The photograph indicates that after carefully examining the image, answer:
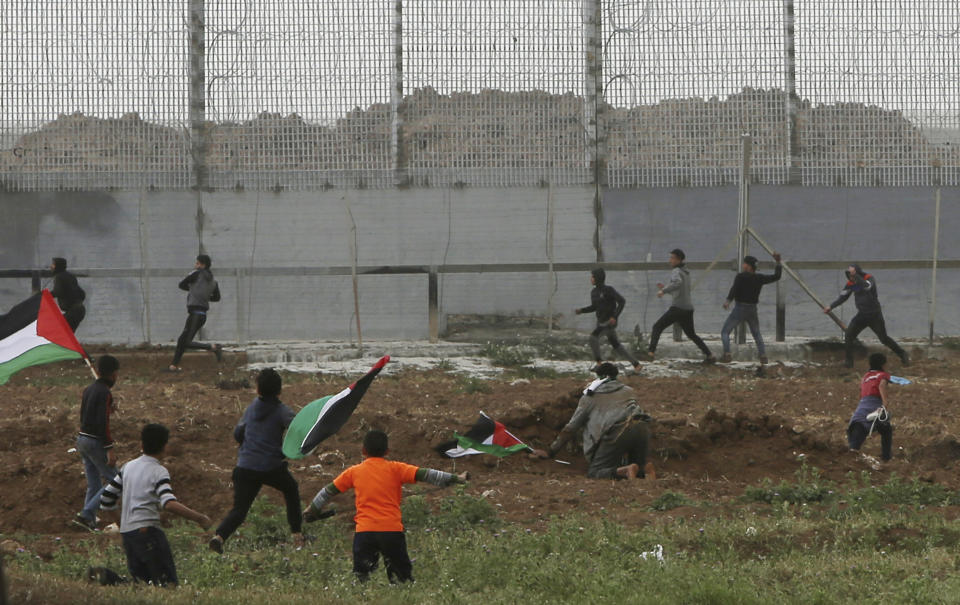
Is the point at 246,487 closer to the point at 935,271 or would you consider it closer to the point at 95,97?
the point at 95,97

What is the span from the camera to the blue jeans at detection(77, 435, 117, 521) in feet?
29.5

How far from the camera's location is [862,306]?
1728 centimetres

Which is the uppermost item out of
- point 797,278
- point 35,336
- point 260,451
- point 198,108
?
point 198,108

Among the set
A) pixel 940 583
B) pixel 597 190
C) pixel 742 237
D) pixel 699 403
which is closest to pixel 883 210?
pixel 742 237

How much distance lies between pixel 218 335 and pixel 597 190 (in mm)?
6384

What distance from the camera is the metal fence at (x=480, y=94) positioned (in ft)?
64.3

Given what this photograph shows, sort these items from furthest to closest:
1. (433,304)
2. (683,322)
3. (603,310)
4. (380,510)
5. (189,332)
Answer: (433,304), (683,322), (189,332), (603,310), (380,510)

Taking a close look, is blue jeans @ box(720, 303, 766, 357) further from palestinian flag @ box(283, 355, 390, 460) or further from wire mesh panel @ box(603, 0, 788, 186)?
palestinian flag @ box(283, 355, 390, 460)

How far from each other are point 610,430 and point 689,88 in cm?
1020

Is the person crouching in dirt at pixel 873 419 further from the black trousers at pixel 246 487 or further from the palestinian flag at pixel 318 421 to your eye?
the black trousers at pixel 246 487

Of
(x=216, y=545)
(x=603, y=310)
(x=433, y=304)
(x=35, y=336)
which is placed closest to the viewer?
(x=216, y=545)

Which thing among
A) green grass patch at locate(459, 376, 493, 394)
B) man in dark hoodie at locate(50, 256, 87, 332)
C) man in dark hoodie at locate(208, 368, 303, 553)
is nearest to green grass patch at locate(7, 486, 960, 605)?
man in dark hoodie at locate(208, 368, 303, 553)

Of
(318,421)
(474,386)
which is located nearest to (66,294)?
(474,386)

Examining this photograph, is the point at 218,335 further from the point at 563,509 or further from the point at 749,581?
the point at 749,581
